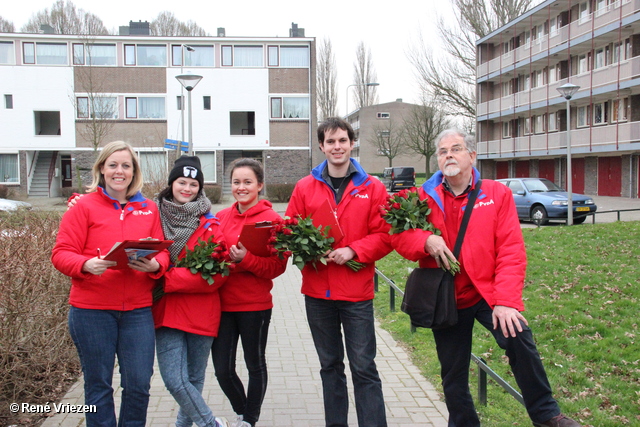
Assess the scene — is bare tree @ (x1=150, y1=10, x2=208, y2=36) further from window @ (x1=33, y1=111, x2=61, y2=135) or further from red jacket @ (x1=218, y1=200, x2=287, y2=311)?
red jacket @ (x1=218, y1=200, x2=287, y2=311)

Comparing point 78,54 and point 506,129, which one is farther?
point 506,129

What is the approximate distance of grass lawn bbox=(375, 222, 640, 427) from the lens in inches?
170

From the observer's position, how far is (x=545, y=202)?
18531mm

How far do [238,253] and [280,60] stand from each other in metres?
34.2

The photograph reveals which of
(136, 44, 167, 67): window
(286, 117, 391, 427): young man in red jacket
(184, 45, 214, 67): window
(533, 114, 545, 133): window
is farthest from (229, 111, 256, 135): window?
(286, 117, 391, 427): young man in red jacket

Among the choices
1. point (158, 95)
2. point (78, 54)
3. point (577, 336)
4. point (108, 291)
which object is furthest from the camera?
point (158, 95)

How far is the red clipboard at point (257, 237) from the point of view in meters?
3.43

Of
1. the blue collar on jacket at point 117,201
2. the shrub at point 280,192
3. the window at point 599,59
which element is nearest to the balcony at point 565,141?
the window at point 599,59

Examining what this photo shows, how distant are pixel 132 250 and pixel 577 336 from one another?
4.90 metres

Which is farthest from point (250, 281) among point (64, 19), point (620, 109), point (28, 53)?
point (64, 19)

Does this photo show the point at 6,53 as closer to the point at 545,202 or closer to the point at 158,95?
the point at 158,95

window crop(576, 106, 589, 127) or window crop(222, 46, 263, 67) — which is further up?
window crop(222, 46, 263, 67)

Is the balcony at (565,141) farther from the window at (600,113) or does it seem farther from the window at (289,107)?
the window at (289,107)

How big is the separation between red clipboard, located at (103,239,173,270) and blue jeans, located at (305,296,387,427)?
119cm
